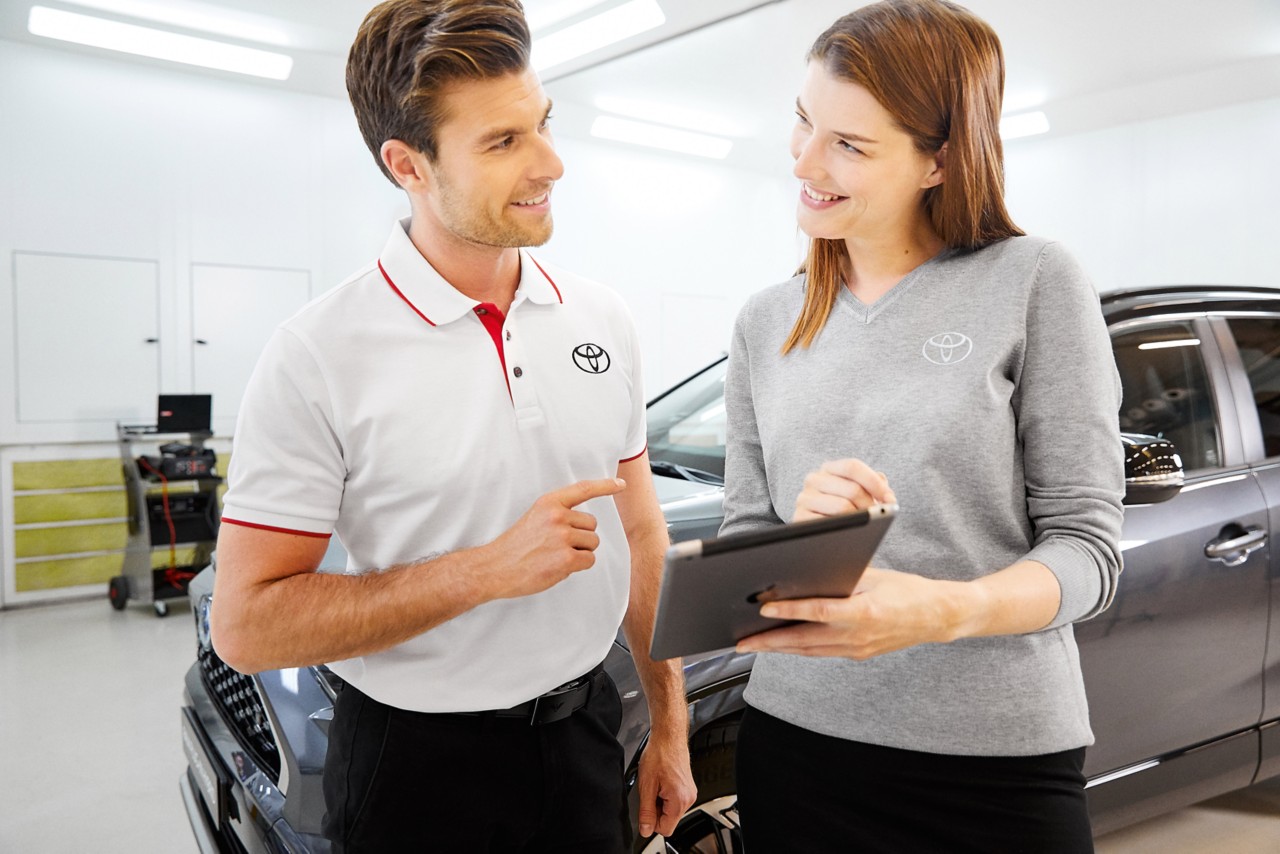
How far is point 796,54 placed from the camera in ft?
19.9

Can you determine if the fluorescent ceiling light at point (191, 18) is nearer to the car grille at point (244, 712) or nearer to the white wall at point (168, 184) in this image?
the white wall at point (168, 184)

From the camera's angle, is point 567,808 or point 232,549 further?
point 567,808

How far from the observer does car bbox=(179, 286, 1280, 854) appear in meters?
1.56

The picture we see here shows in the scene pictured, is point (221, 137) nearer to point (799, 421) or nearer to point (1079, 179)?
point (799, 421)

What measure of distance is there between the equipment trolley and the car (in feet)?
11.4

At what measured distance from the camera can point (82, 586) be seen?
5.68 metres

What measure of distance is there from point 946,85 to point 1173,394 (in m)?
1.57

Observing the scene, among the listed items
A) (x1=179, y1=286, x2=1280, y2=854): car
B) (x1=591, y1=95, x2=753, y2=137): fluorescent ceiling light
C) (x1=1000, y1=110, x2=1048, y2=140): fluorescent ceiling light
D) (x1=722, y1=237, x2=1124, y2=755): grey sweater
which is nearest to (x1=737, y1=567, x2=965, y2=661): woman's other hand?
(x1=722, y1=237, x2=1124, y2=755): grey sweater

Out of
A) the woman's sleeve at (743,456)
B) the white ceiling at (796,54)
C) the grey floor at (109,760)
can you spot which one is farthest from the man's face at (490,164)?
the white ceiling at (796,54)

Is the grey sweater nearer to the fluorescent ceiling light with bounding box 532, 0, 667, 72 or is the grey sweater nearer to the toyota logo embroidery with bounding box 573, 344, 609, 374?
the toyota logo embroidery with bounding box 573, 344, 609, 374

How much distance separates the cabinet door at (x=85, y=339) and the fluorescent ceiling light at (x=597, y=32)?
290 cm

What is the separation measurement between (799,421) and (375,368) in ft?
1.69

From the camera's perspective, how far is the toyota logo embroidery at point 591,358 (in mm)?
1243

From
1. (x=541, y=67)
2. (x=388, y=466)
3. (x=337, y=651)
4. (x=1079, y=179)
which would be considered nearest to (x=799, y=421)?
(x=388, y=466)
